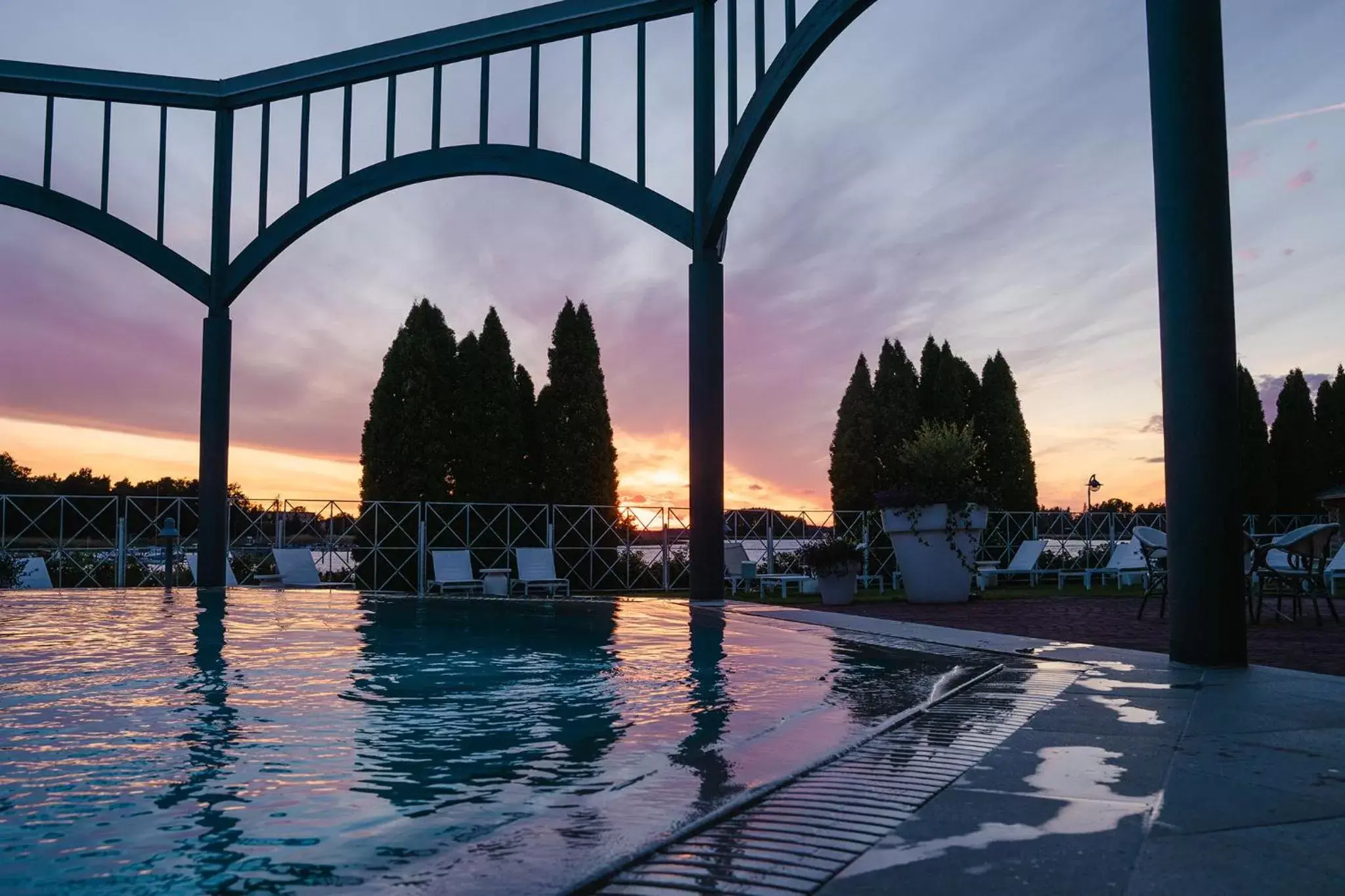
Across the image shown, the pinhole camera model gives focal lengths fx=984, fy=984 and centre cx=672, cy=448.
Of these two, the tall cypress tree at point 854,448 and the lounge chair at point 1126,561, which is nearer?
the lounge chair at point 1126,561

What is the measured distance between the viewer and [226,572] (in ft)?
40.8

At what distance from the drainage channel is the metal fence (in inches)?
423

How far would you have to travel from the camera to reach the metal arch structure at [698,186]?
4484 mm

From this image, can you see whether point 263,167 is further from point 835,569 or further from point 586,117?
point 835,569

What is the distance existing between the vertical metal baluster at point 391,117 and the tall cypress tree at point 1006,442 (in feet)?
54.9

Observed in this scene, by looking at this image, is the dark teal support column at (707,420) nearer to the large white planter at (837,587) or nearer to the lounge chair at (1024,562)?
the large white planter at (837,587)

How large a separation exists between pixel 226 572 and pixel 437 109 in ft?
20.7

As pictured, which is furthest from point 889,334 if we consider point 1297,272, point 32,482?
point 32,482

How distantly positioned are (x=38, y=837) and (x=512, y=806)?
102cm

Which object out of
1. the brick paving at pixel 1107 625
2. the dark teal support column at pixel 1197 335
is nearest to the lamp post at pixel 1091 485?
the brick paving at pixel 1107 625

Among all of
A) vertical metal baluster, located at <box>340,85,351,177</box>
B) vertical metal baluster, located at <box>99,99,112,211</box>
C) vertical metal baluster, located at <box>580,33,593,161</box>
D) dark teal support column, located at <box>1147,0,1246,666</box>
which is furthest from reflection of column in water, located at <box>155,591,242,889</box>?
vertical metal baluster, located at <box>99,99,112,211</box>

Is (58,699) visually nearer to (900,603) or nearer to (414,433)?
(900,603)

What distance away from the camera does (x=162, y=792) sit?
2551 mm

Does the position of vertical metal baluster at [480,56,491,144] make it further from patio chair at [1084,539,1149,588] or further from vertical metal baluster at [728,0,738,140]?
patio chair at [1084,539,1149,588]
